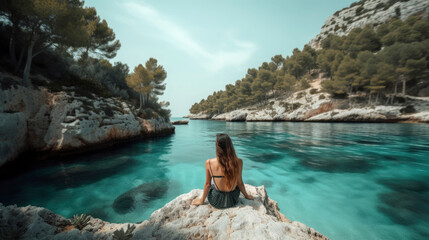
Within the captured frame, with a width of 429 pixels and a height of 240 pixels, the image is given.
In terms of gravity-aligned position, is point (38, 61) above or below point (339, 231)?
above

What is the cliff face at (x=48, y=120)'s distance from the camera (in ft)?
17.1

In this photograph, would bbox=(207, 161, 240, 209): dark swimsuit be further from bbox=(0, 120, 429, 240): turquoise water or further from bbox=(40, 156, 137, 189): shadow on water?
bbox=(40, 156, 137, 189): shadow on water

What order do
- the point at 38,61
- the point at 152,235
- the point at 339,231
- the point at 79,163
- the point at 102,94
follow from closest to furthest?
1. the point at 152,235
2. the point at 339,231
3. the point at 79,163
4. the point at 38,61
5. the point at 102,94

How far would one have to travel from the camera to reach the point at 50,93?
23.5 feet

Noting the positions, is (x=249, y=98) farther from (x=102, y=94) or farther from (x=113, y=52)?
(x=102, y=94)

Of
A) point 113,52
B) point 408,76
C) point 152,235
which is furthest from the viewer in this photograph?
point 408,76

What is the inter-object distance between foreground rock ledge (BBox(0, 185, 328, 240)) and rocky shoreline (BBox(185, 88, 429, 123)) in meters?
29.1

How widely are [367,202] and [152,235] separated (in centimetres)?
509

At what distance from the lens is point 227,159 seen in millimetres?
2180

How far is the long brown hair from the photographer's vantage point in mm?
2127

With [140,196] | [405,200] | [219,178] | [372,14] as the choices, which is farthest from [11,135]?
[372,14]

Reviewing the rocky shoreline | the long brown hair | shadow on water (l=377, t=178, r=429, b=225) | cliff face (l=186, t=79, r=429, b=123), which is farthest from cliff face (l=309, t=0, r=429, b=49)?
the long brown hair

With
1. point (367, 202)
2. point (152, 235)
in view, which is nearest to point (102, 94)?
point (152, 235)

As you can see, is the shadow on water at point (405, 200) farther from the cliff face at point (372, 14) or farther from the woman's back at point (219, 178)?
the cliff face at point (372, 14)
